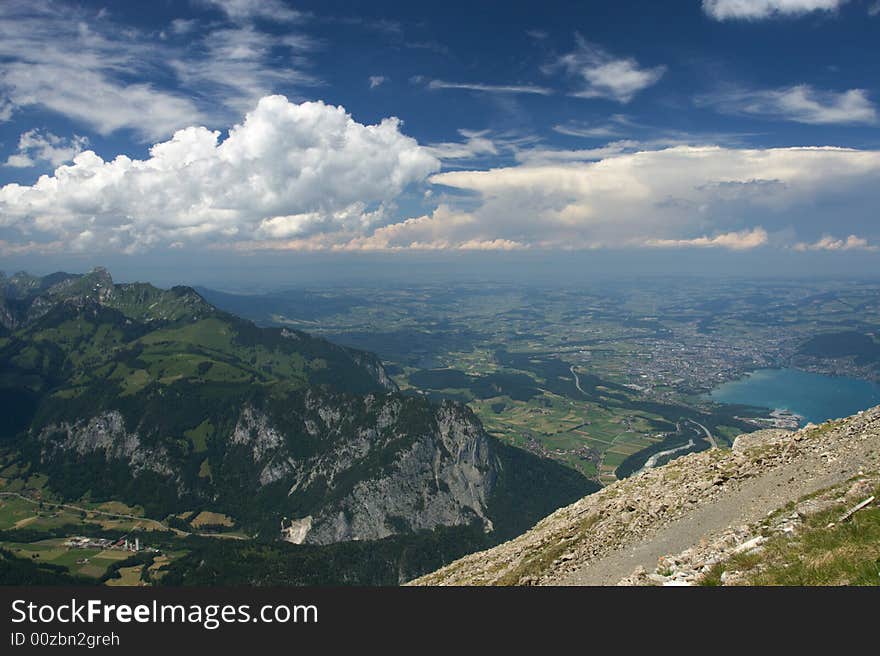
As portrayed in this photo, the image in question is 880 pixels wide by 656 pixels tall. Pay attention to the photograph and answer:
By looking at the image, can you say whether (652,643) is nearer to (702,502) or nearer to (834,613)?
(834,613)

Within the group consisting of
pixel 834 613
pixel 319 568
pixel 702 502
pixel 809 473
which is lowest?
pixel 319 568

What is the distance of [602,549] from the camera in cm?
3650

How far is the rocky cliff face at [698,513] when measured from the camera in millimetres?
26641

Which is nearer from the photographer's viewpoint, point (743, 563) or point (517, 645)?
point (517, 645)

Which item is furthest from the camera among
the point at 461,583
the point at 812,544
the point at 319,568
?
the point at 319,568

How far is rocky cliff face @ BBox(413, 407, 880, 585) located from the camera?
26.6m

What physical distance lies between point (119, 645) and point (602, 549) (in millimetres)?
30414

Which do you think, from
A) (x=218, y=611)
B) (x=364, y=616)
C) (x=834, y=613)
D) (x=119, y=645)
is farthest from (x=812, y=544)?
(x=119, y=645)

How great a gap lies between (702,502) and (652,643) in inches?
978

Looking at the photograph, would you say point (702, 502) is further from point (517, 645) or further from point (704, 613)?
point (517, 645)

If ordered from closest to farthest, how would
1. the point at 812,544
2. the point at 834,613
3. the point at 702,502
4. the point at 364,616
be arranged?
the point at 834,613
the point at 364,616
the point at 812,544
the point at 702,502

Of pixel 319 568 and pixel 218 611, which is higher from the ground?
pixel 218 611

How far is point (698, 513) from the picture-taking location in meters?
35.5

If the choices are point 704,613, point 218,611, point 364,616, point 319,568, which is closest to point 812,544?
point 704,613
